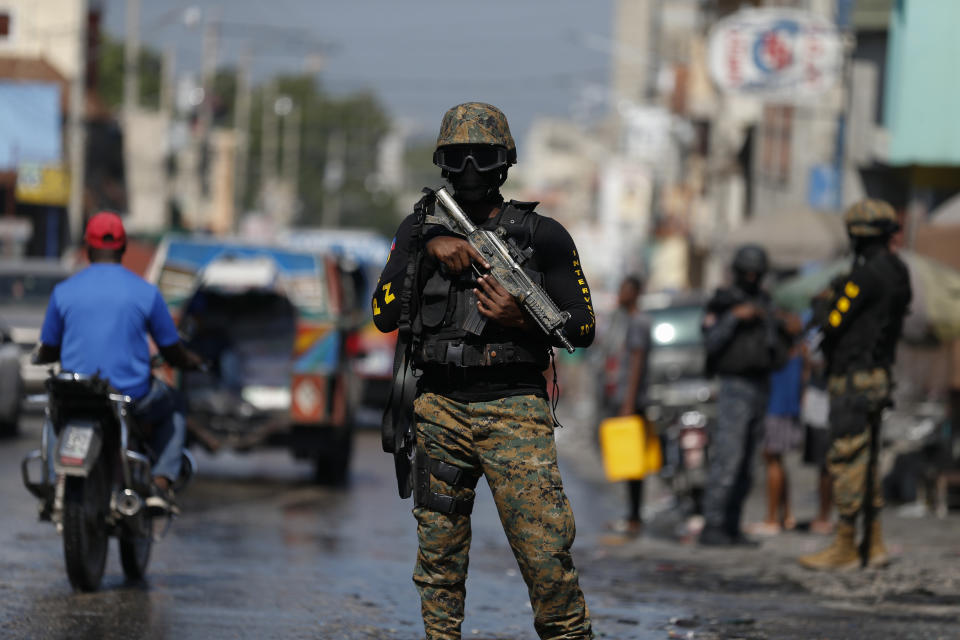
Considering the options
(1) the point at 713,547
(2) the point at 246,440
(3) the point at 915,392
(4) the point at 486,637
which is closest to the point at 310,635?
(4) the point at 486,637

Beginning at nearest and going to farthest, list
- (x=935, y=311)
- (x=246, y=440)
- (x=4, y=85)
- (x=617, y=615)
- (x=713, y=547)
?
(x=617, y=615)
(x=713, y=547)
(x=935, y=311)
(x=246, y=440)
(x=4, y=85)

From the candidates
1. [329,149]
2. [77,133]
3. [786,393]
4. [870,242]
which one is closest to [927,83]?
[786,393]

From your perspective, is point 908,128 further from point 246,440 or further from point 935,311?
point 246,440

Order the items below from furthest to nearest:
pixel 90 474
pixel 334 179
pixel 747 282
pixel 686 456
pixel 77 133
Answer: pixel 334 179
pixel 77 133
pixel 686 456
pixel 747 282
pixel 90 474

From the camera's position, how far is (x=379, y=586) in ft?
28.1

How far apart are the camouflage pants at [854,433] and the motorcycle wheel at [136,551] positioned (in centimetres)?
387

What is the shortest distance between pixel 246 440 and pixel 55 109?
32.5 m

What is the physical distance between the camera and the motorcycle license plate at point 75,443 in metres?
7.35

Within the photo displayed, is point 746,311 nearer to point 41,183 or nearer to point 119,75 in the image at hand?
point 41,183

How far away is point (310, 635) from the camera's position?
6.86 metres

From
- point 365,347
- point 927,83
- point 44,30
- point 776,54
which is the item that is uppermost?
point 44,30

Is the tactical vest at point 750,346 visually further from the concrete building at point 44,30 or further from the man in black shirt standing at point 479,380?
the concrete building at point 44,30

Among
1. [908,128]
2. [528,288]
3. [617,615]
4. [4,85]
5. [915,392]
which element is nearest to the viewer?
[528,288]

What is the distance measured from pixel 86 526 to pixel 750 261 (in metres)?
5.07
